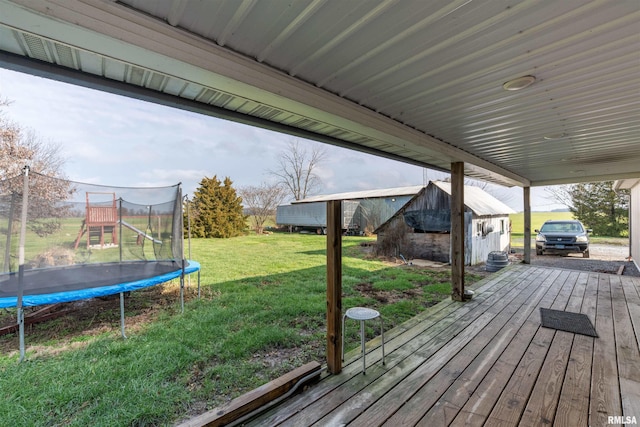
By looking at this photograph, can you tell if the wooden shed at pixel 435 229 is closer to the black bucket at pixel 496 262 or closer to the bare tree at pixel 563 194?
the black bucket at pixel 496 262

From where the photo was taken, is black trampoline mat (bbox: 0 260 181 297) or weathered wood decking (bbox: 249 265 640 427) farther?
black trampoline mat (bbox: 0 260 181 297)

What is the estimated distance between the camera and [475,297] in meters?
4.29

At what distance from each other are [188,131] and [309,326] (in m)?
18.4

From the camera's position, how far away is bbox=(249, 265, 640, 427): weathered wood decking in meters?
1.72

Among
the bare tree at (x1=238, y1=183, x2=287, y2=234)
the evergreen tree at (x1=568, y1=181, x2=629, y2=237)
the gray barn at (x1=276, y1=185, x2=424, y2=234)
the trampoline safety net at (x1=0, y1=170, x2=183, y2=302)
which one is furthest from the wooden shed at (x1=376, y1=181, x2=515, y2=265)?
the bare tree at (x1=238, y1=183, x2=287, y2=234)

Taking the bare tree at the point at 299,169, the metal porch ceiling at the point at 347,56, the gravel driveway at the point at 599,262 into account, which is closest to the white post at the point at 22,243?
the metal porch ceiling at the point at 347,56

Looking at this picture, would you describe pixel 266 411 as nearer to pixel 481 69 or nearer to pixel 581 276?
pixel 481 69

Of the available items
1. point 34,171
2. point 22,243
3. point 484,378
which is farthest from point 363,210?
point 22,243

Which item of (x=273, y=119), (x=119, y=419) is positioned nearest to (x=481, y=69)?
(x=273, y=119)

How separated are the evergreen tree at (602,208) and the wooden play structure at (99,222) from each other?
21.4 meters

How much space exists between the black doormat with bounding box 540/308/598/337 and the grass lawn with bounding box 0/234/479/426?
1.55 m

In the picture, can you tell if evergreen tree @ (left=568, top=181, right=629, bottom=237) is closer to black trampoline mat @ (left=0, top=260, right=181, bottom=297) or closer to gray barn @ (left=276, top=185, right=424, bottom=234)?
gray barn @ (left=276, top=185, right=424, bottom=234)

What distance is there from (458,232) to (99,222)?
18.6ft

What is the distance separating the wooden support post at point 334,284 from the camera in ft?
6.97
